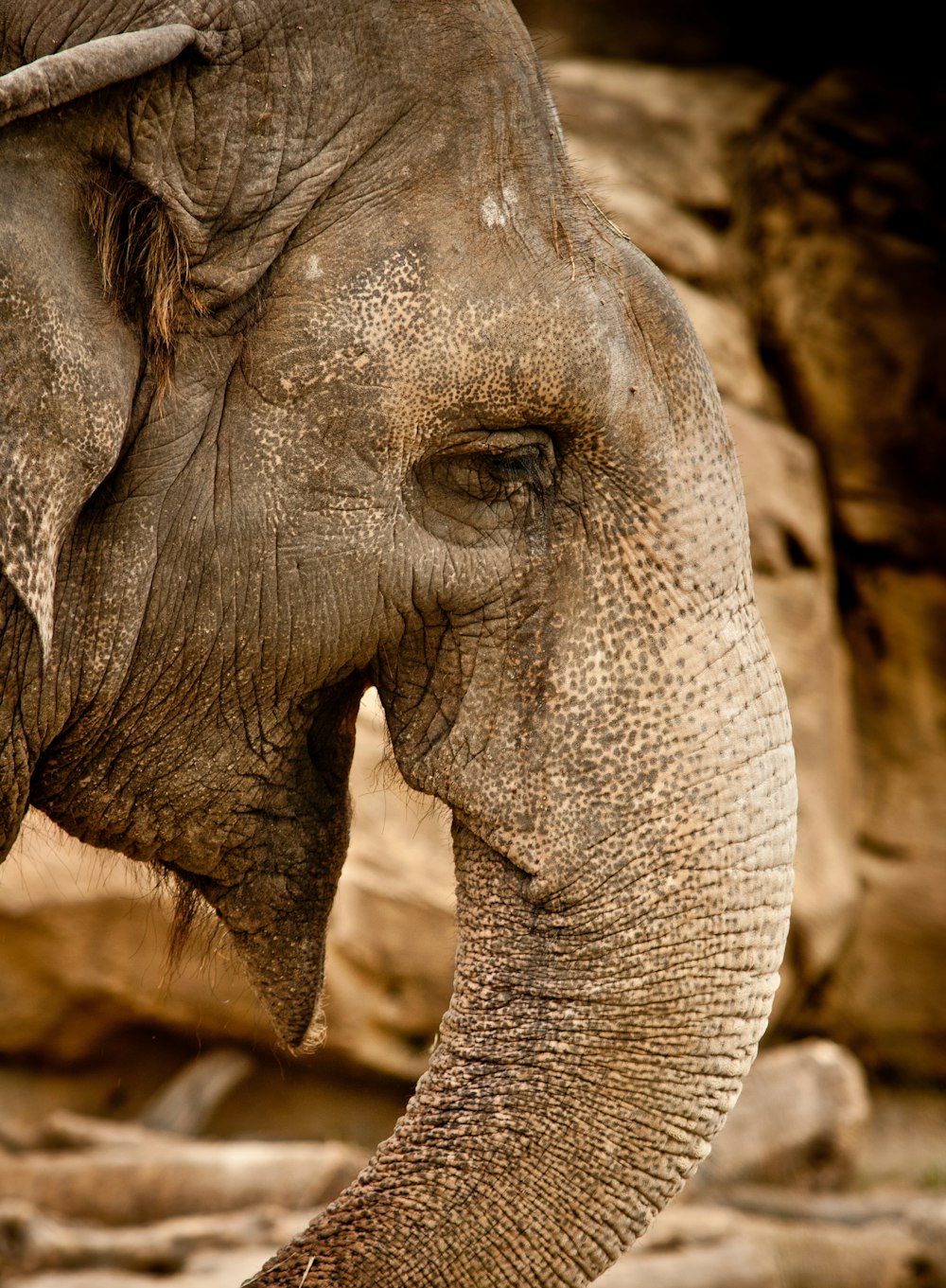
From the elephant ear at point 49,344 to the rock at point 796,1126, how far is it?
13.7 ft

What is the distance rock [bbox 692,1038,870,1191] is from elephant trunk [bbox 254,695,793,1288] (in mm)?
3765

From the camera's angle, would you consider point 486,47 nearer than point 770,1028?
Yes

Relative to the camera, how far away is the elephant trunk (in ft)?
5.30

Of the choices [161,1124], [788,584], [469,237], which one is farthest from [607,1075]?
[788,584]

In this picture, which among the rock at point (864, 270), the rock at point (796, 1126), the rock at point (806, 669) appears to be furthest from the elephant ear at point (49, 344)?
the rock at point (864, 270)

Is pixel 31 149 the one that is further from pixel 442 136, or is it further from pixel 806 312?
pixel 806 312

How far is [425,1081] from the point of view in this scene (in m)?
1.69

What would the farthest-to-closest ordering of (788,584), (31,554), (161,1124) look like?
(788,584) < (161,1124) < (31,554)

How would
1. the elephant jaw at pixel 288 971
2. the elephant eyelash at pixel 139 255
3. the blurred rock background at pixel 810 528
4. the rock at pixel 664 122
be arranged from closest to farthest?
1. the elephant eyelash at pixel 139 255
2. the elephant jaw at pixel 288 971
3. the blurred rock background at pixel 810 528
4. the rock at pixel 664 122

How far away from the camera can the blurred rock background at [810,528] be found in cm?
567

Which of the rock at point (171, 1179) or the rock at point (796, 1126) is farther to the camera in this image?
the rock at point (796, 1126)

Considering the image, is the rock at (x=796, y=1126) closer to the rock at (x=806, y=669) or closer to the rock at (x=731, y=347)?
the rock at (x=806, y=669)

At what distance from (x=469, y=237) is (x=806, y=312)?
17.4 ft

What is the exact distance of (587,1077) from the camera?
1622 mm
